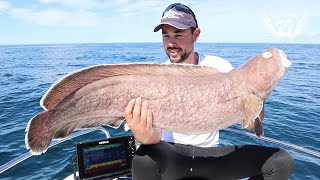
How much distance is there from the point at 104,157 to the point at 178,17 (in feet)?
8.65

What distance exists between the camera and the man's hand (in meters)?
3.19

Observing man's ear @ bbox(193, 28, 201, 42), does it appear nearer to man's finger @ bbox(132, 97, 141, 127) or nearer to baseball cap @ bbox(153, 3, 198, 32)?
baseball cap @ bbox(153, 3, 198, 32)

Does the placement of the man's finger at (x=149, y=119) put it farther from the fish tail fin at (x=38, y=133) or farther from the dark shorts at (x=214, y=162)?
the fish tail fin at (x=38, y=133)

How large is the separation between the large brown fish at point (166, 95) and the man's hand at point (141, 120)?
0.06 metres

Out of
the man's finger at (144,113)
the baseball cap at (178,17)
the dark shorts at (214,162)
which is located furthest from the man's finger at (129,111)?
the baseball cap at (178,17)

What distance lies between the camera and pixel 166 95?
3227 mm

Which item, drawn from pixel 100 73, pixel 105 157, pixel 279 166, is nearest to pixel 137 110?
pixel 100 73

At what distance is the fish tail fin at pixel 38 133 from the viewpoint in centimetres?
282

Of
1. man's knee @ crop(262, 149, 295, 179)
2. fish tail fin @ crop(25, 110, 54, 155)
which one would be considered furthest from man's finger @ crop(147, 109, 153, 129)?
man's knee @ crop(262, 149, 295, 179)

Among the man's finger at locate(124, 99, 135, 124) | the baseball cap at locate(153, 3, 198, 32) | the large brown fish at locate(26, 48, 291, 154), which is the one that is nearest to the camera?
the large brown fish at locate(26, 48, 291, 154)

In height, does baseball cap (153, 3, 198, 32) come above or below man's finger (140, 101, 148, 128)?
above

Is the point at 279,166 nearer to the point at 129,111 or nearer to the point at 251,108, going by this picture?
the point at 251,108

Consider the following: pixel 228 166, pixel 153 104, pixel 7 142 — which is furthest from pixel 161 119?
pixel 7 142

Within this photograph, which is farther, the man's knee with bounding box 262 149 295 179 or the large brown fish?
the man's knee with bounding box 262 149 295 179
